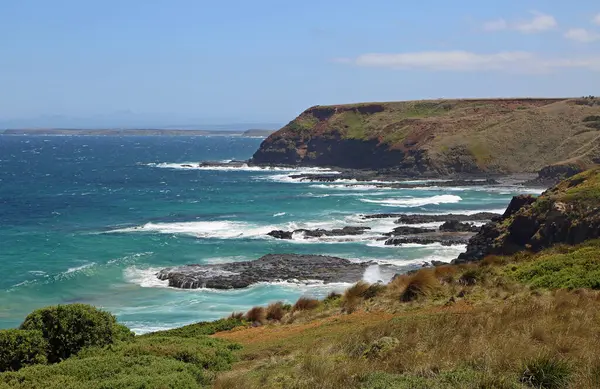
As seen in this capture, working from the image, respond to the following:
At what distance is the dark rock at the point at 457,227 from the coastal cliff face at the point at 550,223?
9.31m

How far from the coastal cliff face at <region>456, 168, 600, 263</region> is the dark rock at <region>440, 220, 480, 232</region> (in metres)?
9.31

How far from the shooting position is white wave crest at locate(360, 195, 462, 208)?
2864 inches

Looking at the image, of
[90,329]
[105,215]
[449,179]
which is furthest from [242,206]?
[90,329]

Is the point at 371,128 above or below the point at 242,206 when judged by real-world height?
above

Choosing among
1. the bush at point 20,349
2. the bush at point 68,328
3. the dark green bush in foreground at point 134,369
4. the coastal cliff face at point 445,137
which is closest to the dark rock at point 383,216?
the coastal cliff face at point 445,137

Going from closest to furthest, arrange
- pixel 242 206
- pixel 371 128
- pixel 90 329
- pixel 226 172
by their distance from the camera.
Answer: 1. pixel 90 329
2. pixel 242 206
3. pixel 226 172
4. pixel 371 128

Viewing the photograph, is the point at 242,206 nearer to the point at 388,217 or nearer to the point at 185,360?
the point at 388,217

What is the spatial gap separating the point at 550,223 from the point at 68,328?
2859cm

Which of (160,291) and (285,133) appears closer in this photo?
(160,291)

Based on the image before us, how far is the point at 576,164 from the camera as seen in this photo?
298ft

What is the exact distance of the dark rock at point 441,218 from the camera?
5922 centimetres

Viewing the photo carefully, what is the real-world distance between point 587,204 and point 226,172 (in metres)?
89.3

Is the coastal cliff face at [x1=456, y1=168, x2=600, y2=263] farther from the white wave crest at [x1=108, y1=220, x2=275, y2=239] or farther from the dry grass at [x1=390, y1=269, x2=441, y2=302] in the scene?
the white wave crest at [x1=108, y1=220, x2=275, y2=239]

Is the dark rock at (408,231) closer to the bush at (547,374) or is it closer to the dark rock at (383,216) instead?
the dark rock at (383,216)
